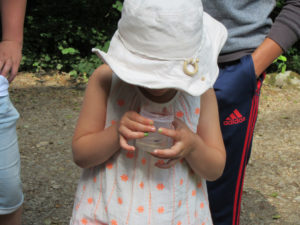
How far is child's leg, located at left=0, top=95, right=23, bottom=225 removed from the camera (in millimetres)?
1816

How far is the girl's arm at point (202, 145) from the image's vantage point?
59.1 inches

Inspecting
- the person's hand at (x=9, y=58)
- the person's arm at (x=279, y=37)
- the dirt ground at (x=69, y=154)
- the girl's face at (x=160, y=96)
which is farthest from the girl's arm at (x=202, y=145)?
the dirt ground at (x=69, y=154)

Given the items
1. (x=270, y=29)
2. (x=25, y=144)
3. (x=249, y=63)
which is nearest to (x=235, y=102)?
(x=249, y=63)

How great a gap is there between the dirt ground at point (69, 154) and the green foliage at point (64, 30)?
49 cm

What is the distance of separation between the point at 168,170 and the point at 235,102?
611mm

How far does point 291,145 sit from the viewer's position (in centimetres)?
497

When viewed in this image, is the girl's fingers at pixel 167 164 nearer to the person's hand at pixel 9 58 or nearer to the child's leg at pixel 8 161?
the child's leg at pixel 8 161

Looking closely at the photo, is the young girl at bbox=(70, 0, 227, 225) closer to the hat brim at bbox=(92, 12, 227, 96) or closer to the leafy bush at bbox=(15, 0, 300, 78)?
the hat brim at bbox=(92, 12, 227, 96)

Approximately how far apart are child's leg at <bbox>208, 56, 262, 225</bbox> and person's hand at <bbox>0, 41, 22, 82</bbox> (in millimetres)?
928

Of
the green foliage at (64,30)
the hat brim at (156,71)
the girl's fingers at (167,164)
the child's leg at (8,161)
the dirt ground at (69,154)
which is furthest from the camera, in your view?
the green foliage at (64,30)

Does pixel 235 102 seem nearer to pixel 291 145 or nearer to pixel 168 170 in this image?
pixel 168 170

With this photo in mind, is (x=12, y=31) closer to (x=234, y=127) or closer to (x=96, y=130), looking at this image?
(x=96, y=130)

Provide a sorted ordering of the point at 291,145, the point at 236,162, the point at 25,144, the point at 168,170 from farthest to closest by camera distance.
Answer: the point at 291,145 < the point at 25,144 < the point at 236,162 < the point at 168,170

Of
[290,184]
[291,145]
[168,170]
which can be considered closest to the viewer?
[168,170]
